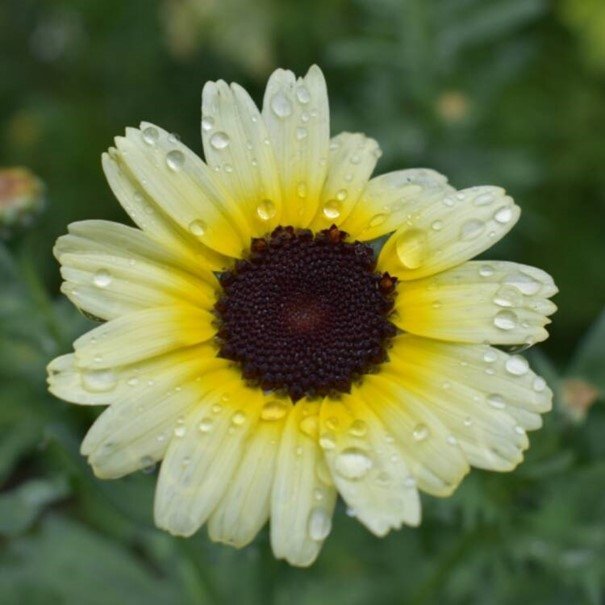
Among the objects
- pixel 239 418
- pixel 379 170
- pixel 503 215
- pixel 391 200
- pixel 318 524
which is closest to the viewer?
pixel 318 524

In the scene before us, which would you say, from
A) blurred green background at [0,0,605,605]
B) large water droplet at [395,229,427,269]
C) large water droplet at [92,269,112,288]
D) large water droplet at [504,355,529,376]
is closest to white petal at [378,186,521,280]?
large water droplet at [395,229,427,269]

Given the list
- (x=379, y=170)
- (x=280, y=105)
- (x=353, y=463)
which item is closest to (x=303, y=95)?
(x=280, y=105)

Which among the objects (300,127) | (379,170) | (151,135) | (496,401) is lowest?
(379,170)

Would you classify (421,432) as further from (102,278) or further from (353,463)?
(102,278)

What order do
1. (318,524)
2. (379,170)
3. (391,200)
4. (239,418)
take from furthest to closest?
1. (379,170)
2. (391,200)
3. (239,418)
4. (318,524)

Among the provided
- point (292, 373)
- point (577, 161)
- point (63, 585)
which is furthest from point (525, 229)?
point (292, 373)

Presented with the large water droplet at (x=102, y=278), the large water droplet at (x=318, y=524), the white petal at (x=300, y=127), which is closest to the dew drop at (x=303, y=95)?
the white petal at (x=300, y=127)

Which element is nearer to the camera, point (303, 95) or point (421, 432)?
point (421, 432)

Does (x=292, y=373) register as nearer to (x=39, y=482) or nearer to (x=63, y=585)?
(x=39, y=482)
